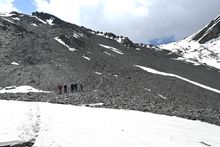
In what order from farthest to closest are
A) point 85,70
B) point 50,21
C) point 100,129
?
1. point 50,21
2. point 85,70
3. point 100,129

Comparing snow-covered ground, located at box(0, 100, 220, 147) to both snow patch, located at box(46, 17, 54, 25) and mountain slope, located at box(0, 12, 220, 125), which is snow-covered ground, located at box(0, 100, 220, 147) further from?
snow patch, located at box(46, 17, 54, 25)

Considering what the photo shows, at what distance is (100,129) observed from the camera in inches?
819

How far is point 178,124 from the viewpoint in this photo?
2655 cm

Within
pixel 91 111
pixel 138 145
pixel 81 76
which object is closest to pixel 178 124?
pixel 91 111

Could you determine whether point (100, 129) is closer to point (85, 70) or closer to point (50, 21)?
point (85, 70)

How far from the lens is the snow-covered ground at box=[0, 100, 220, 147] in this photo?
17094 millimetres

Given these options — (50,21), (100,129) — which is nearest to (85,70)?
(100,129)

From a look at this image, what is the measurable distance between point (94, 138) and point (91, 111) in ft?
35.9

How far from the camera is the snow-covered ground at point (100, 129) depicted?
673 inches

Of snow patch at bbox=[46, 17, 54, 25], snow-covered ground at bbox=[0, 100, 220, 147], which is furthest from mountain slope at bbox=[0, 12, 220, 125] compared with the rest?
snow patch at bbox=[46, 17, 54, 25]

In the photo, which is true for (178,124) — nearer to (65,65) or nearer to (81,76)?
(81,76)

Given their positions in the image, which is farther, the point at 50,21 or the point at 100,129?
the point at 50,21

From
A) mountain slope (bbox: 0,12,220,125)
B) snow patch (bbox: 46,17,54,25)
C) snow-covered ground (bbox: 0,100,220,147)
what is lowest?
snow-covered ground (bbox: 0,100,220,147)

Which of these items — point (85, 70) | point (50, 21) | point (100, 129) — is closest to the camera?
point (100, 129)
